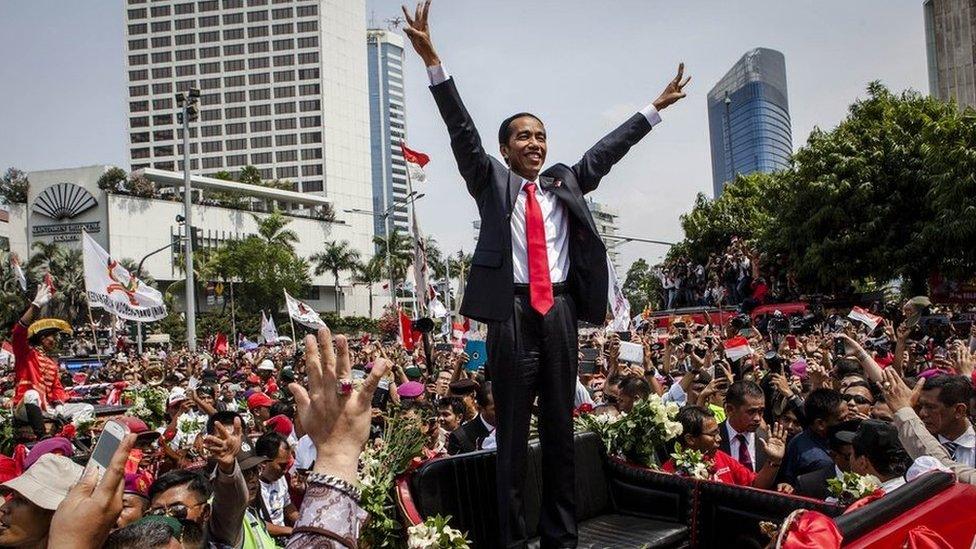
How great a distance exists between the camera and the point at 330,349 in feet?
6.35

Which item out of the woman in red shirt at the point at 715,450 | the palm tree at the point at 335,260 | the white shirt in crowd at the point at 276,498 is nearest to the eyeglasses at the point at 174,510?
the white shirt in crowd at the point at 276,498

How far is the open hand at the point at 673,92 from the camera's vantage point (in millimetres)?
3859

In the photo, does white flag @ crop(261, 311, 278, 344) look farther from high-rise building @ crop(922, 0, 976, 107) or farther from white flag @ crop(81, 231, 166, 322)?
high-rise building @ crop(922, 0, 976, 107)

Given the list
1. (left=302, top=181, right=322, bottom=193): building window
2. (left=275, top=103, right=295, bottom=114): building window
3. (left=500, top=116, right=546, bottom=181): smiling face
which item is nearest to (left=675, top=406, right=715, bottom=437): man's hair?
(left=500, top=116, right=546, bottom=181): smiling face

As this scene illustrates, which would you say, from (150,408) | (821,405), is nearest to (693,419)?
(821,405)

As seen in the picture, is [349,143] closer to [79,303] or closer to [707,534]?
[79,303]

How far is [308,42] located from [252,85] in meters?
10.4

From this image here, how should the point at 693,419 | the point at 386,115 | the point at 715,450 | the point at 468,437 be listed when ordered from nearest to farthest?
the point at 693,419, the point at 715,450, the point at 468,437, the point at 386,115

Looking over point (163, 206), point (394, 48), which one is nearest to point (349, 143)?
point (163, 206)

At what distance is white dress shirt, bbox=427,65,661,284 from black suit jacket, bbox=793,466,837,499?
225cm

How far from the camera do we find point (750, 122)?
14650 centimetres

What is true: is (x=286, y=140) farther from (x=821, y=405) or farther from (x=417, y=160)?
(x=821, y=405)

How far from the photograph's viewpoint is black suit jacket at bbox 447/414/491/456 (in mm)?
6500

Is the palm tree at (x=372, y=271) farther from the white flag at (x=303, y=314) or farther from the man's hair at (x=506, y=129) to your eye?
the man's hair at (x=506, y=129)
